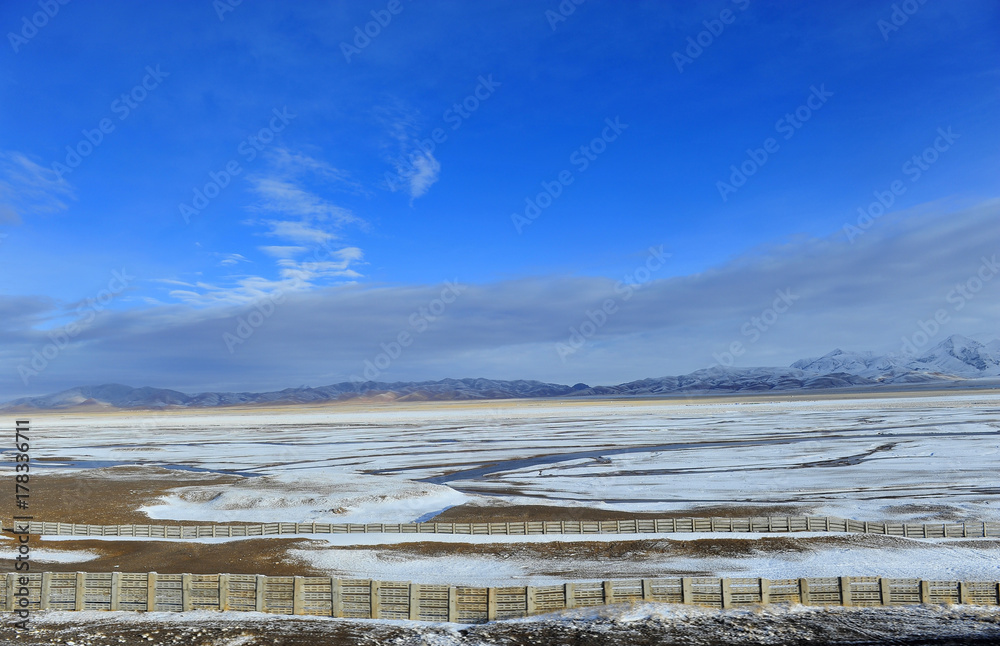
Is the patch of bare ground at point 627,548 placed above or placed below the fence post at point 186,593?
below

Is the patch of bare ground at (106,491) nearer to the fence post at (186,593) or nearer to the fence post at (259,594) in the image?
the fence post at (186,593)

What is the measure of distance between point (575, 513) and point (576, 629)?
1955 cm

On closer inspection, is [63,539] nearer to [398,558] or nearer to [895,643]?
[398,558]

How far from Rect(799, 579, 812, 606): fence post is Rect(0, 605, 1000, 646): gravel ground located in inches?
14.1

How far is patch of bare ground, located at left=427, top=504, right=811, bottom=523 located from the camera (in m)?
36.8

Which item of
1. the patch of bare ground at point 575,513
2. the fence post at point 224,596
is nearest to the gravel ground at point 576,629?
the fence post at point 224,596

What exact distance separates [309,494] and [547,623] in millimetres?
29017

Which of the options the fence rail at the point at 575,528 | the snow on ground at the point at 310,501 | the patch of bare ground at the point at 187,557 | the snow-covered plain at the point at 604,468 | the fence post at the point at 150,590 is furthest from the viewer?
the snow-covered plain at the point at 604,468

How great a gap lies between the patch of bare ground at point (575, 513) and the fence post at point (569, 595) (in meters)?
15.5

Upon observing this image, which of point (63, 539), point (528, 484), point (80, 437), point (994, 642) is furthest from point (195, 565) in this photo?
point (80, 437)

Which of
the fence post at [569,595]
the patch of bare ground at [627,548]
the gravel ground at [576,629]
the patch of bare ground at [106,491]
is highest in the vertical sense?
the fence post at [569,595]

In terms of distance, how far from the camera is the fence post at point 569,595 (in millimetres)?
21203

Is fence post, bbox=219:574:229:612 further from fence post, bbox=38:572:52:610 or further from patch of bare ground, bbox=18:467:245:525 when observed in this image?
patch of bare ground, bbox=18:467:245:525

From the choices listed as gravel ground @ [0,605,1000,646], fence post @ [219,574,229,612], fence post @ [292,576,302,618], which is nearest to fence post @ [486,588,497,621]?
gravel ground @ [0,605,1000,646]
